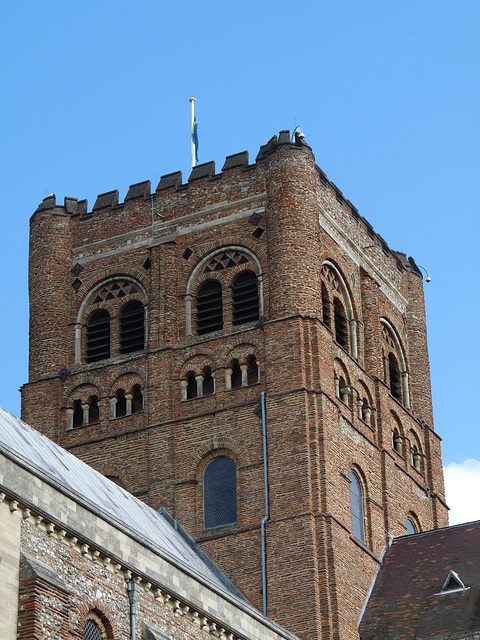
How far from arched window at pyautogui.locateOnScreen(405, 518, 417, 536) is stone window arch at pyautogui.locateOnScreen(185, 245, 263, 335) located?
884 centimetres

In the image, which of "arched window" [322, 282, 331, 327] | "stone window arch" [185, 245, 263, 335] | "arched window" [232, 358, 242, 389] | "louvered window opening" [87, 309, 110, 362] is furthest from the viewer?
"louvered window opening" [87, 309, 110, 362]

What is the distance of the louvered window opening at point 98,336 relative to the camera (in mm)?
53562

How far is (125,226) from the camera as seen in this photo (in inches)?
2154

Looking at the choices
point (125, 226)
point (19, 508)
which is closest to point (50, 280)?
point (125, 226)

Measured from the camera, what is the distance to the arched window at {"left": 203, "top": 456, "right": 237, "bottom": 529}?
159 feet

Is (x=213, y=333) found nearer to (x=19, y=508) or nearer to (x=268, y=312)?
(x=268, y=312)

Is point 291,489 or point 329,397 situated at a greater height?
point 329,397

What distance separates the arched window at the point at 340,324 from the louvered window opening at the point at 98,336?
24.9 ft

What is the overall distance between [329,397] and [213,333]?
15.2ft

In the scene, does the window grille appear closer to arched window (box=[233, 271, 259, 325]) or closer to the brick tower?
the brick tower

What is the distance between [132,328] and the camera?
53469mm

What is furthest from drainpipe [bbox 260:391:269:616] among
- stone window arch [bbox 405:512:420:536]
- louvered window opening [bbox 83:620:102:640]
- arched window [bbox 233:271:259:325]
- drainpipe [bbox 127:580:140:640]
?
louvered window opening [bbox 83:620:102:640]

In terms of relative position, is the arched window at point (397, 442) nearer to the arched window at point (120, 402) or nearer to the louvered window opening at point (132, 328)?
the louvered window opening at point (132, 328)

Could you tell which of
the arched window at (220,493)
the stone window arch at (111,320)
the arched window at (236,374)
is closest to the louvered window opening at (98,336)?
the stone window arch at (111,320)
